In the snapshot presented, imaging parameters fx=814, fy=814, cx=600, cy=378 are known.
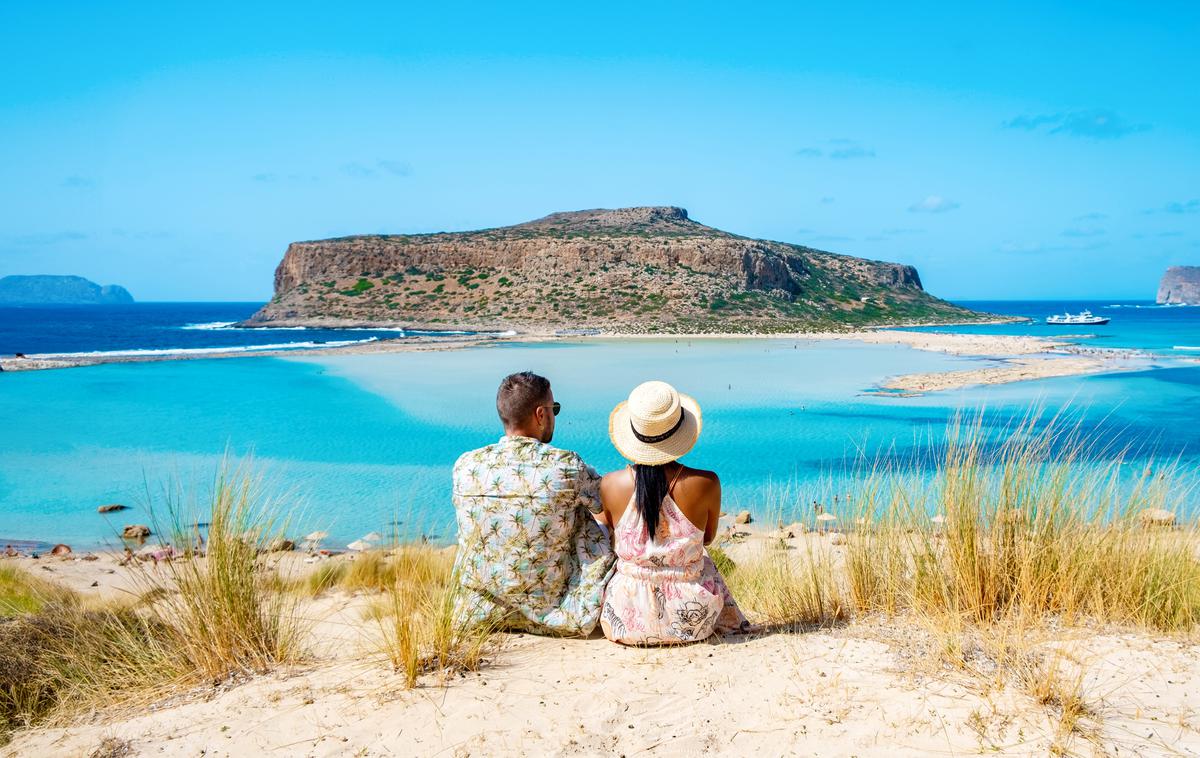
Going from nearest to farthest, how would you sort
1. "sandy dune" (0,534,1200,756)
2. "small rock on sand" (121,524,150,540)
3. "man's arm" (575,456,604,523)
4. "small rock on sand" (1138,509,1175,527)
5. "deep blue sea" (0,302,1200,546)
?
"sandy dune" (0,534,1200,756)
"man's arm" (575,456,604,523)
"small rock on sand" (1138,509,1175,527)
"small rock on sand" (121,524,150,540)
"deep blue sea" (0,302,1200,546)

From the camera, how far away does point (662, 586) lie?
379 centimetres

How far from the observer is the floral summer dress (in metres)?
3.69

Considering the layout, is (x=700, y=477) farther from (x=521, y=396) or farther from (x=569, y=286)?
(x=569, y=286)

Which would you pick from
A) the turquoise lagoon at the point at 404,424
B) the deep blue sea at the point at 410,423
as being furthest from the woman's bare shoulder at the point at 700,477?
the turquoise lagoon at the point at 404,424

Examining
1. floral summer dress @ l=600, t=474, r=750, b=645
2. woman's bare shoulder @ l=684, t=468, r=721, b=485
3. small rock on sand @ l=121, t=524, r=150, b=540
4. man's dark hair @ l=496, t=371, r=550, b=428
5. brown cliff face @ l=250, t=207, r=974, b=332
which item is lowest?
small rock on sand @ l=121, t=524, r=150, b=540

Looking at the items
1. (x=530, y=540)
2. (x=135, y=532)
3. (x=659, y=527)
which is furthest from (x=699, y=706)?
(x=135, y=532)

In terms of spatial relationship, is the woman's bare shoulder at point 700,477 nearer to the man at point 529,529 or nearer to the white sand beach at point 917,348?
the man at point 529,529

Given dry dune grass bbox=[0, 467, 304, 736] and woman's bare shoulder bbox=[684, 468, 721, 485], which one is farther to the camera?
woman's bare shoulder bbox=[684, 468, 721, 485]

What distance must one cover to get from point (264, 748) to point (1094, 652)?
3405 millimetres

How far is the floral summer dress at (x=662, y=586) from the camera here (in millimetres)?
3691

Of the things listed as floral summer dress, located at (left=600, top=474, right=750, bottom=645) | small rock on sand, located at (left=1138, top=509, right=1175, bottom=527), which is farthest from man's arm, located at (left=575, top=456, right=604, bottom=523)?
small rock on sand, located at (left=1138, top=509, right=1175, bottom=527)

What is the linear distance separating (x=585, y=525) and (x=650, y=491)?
0.46 m

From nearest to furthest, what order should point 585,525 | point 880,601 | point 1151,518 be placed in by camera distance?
1. point 585,525
2. point 880,601
3. point 1151,518

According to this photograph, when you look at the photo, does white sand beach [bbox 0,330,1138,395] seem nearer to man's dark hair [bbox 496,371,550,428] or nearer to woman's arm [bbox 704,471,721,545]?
woman's arm [bbox 704,471,721,545]
